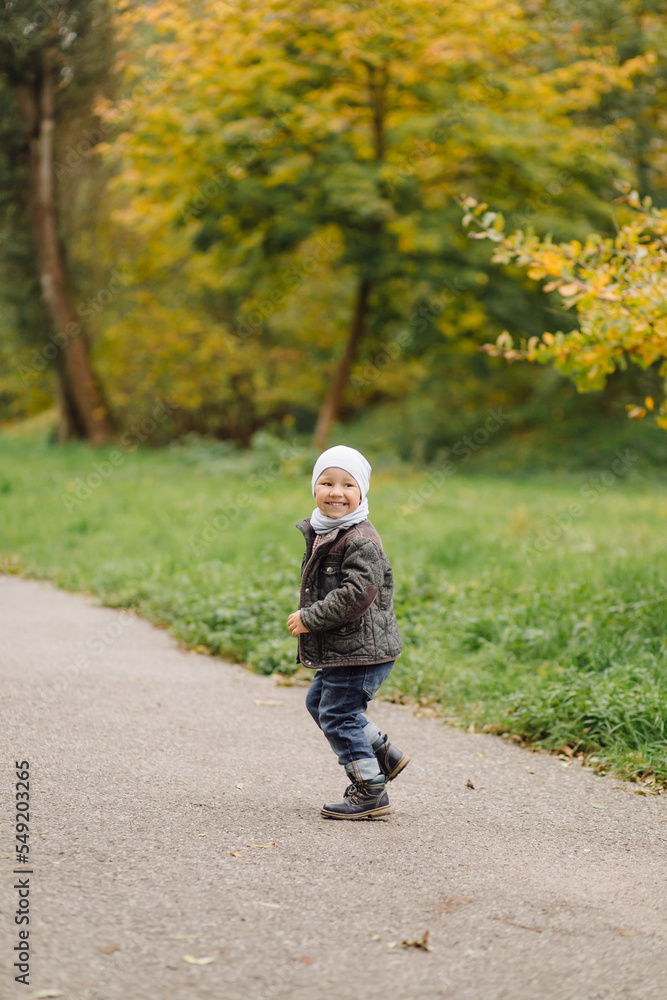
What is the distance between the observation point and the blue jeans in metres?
3.70

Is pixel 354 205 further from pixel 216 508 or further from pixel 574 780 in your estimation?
pixel 574 780

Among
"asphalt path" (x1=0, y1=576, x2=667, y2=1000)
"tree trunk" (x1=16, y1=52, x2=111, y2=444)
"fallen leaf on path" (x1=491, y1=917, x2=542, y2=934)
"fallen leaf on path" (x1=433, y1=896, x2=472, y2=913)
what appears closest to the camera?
"asphalt path" (x1=0, y1=576, x2=667, y2=1000)

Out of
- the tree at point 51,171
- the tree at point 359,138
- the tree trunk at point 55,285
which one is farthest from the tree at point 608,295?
the tree trunk at point 55,285

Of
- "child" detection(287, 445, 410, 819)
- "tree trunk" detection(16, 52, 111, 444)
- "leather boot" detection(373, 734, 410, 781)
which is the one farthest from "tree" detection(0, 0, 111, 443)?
"leather boot" detection(373, 734, 410, 781)

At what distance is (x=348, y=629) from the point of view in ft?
12.1

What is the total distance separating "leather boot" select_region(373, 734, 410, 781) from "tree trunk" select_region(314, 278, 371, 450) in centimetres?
1258

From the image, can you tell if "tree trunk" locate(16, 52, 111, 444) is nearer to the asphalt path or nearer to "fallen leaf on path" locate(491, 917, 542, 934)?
the asphalt path

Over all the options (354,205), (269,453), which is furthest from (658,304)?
(269,453)

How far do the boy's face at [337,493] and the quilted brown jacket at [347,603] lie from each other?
3.2 inches

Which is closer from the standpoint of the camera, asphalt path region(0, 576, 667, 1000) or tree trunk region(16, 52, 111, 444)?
asphalt path region(0, 576, 667, 1000)

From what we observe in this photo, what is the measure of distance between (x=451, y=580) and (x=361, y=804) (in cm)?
389

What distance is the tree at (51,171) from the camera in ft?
54.6

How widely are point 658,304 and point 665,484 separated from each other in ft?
39.1

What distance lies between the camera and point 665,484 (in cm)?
1593
